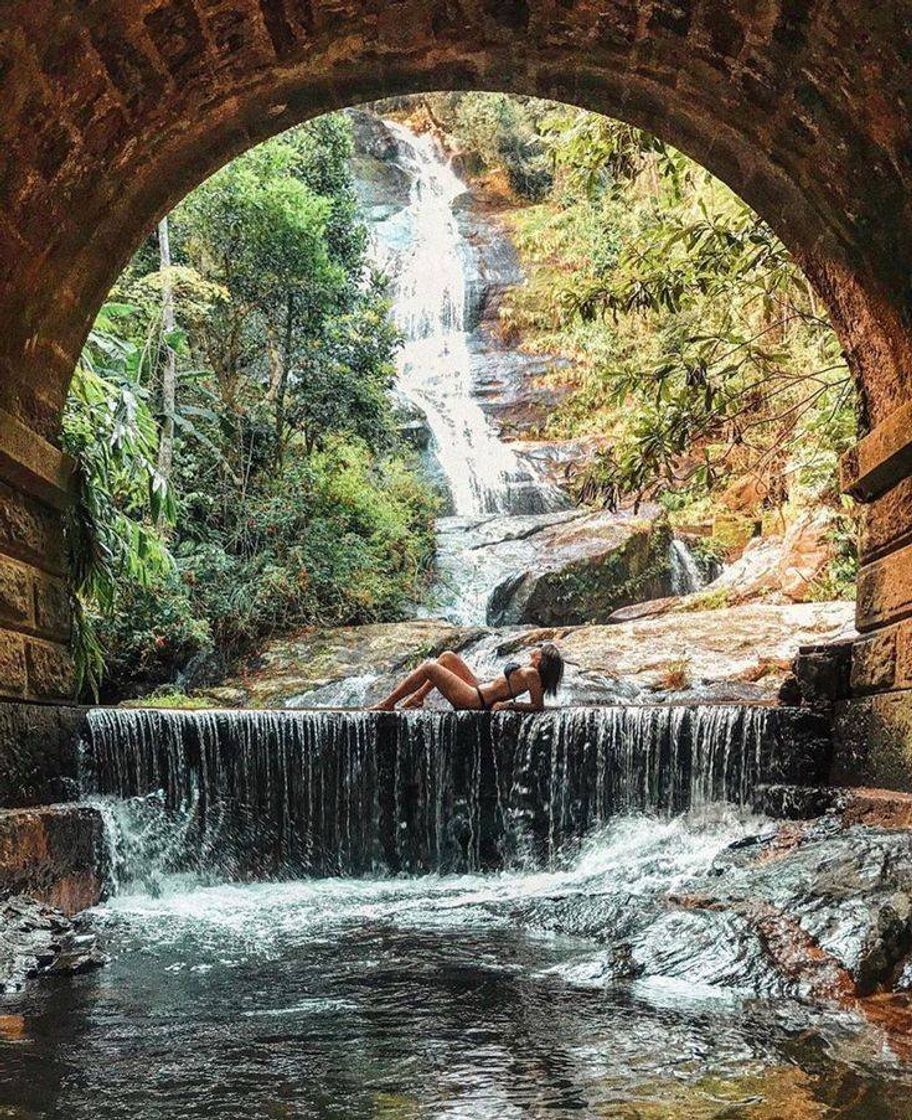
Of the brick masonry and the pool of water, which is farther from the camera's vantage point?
the brick masonry

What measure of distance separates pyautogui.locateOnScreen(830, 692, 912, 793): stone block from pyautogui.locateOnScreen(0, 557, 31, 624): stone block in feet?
14.7

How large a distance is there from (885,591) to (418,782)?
3621 mm

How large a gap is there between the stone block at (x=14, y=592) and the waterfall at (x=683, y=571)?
12256mm

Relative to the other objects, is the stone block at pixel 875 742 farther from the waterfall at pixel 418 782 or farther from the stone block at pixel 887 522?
the waterfall at pixel 418 782

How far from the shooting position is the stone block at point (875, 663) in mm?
5527

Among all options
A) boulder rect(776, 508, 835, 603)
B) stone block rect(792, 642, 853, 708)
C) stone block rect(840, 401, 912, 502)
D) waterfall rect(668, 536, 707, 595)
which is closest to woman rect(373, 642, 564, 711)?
stone block rect(792, 642, 853, 708)

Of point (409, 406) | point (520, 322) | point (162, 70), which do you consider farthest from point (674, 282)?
point (520, 322)

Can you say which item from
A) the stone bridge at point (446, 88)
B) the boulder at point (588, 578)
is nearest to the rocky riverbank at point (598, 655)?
the boulder at point (588, 578)

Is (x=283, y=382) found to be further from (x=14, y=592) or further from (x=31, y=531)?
(x=14, y=592)

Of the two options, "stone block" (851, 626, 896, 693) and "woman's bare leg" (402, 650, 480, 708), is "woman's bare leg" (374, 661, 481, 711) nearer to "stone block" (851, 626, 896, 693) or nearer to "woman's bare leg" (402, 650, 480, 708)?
"woman's bare leg" (402, 650, 480, 708)

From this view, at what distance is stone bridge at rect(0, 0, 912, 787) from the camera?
486 centimetres

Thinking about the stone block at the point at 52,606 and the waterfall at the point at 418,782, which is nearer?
the stone block at the point at 52,606

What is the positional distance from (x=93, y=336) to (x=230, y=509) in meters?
7.30

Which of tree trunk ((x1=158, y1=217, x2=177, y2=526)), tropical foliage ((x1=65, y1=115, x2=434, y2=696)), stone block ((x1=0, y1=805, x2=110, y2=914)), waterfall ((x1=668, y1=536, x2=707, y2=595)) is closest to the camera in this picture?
stone block ((x1=0, y1=805, x2=110, y2=914))
